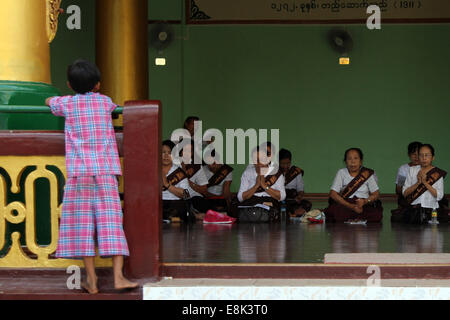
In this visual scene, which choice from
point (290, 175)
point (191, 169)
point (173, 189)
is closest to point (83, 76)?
point (173, 189)

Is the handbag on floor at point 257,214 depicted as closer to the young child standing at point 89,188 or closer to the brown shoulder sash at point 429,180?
the brown shoulder sash at point 429,180

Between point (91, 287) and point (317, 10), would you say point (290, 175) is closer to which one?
point (317, 10)

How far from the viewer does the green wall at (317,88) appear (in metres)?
11.0

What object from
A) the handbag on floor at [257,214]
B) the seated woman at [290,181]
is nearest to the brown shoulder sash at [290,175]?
the seated woman at [290,181]

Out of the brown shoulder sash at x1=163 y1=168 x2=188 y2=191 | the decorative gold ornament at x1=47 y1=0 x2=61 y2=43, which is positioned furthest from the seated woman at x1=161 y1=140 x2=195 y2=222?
the decorative gold ornament at x1=47 y1=0 x2=61 y2=43

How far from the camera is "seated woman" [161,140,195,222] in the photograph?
772 centimetres

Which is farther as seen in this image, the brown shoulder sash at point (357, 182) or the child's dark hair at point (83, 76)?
the brown shoulder sash at point (357, 182)

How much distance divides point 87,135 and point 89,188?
0.92 feet

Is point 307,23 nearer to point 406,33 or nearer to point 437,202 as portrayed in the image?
point 406,33

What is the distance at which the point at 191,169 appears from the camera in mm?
8477

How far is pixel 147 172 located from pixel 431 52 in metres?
7.89

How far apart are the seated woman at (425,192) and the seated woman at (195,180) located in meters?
2.20

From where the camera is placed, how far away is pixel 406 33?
11.0m

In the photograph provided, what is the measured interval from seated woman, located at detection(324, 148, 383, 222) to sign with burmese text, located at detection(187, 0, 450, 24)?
3.73 m
